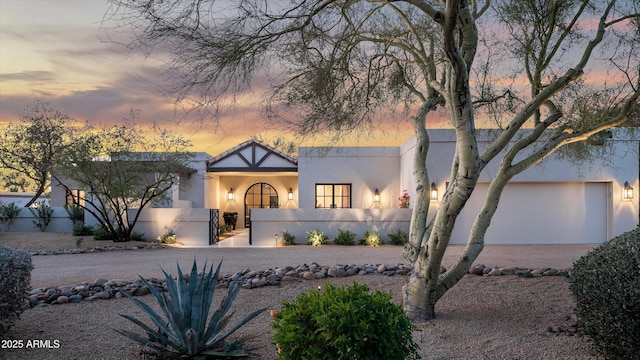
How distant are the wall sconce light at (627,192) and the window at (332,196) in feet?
31.3

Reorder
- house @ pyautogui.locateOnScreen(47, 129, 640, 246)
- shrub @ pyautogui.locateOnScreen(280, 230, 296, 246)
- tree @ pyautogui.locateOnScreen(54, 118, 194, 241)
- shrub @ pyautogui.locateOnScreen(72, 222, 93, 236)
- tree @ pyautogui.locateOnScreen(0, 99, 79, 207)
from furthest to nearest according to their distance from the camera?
tree @ pyautogui.locateOnScreen(0, 99, 79, 207) < shrub @ pyautogui.locateOnScreen(72, 222, 93, 236) < shrub @ pyautogui.locateOnScreen(280, 230, 296, 246) < tree @ pyautogui.locateOnScreen(54, 118, 194, 241) < house @ pyautogui.locateOnScreen(47, 129, 640, 246)

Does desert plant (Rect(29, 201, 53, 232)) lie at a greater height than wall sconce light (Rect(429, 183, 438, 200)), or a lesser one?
lesser

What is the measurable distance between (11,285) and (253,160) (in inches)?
699

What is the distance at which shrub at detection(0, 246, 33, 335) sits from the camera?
16.9 feet

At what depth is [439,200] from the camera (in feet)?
55.2

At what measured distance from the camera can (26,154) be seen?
2388 centimetres

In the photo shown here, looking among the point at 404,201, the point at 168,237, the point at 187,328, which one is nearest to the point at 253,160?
the point at 168,237

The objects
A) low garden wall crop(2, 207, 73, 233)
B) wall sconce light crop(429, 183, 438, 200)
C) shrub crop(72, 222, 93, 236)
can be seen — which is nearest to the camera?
wall sconce light crop(429, 183, 438, 200)

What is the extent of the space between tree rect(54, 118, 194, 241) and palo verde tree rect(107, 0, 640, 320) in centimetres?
1108

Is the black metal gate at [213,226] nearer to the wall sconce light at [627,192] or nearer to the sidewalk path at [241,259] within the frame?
the sidewalk path at [241,259]

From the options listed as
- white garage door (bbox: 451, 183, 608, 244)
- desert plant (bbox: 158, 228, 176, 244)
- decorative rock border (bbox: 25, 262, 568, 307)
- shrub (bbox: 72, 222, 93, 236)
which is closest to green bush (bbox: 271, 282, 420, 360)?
decorative rock border (bbox: 25, 262, 568, 307)

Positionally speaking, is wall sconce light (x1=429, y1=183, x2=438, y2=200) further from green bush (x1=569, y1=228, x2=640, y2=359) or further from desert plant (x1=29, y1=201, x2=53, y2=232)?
desert plant (x1=29, y1=201, x2=53, y2=232)

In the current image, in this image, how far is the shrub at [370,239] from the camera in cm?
1703

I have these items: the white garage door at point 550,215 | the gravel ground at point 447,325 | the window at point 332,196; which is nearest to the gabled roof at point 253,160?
the window at point 332,196
